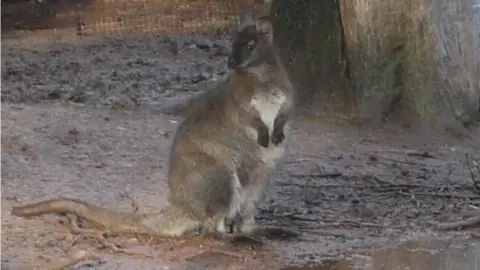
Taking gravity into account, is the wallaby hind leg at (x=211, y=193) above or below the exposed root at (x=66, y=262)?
above

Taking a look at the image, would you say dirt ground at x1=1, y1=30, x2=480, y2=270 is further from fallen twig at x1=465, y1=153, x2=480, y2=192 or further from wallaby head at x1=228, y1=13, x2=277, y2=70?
wallaby head at x1=228, y1=13, x2=277, y2=70

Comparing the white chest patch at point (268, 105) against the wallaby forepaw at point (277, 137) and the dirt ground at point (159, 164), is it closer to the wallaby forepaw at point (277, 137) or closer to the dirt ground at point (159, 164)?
the wallaby forepaw at point (277, 137)

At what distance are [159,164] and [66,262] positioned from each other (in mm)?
863

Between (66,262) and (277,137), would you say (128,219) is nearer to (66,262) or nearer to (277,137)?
(66,262)

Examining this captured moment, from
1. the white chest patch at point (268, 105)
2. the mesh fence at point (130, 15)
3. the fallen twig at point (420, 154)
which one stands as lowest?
the fallen twig at point (420, 154)

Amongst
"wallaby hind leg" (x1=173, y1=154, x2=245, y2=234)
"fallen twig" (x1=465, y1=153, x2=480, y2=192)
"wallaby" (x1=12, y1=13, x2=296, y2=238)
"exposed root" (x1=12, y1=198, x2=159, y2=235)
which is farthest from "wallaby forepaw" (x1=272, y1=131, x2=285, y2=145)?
"fallen twig" (x1=465, y1=153, x2=480, y2=192)

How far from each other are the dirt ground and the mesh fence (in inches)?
3.1

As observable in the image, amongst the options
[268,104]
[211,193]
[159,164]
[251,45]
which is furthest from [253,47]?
[159,164]

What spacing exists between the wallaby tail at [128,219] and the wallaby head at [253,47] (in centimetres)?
46

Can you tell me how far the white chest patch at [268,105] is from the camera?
3.12 meters

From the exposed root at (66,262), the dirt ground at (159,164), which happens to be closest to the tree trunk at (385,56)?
the dirt ground at (159,164)

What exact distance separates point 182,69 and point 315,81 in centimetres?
57

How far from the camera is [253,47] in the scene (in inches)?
124

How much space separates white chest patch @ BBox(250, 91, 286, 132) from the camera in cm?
312
